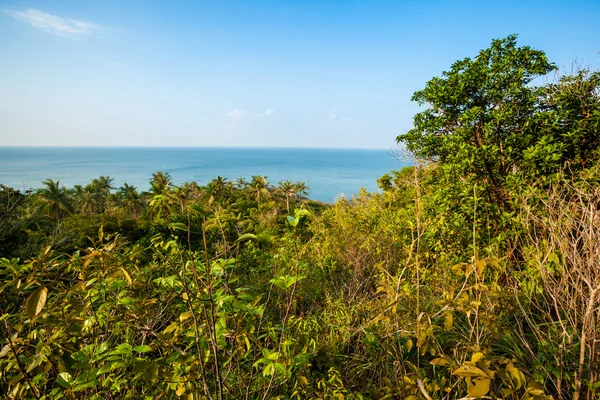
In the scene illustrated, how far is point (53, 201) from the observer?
30016mm

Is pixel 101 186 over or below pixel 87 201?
over

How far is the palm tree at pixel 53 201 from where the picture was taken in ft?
96.4

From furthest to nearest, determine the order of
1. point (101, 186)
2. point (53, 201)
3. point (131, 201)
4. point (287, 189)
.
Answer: point (101, 186)
point (287, 189)
point (131, 201)
point (53, 201)

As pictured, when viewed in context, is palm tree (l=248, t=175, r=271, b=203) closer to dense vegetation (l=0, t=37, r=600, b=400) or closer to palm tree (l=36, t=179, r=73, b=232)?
palm tree (l=36, t=179, r=73, b=232)

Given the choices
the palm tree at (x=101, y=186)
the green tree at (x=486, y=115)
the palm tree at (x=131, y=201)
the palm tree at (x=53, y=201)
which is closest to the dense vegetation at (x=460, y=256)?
the green tree at (x=486, y=115)

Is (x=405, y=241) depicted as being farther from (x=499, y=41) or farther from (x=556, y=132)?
(x=499, y=41)

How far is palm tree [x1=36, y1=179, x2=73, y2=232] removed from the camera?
2938 centimetres

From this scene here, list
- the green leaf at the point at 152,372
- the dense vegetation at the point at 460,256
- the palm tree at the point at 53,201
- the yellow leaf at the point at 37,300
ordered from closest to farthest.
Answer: the yellow leaf at the point at 37,300, the green leaf at the point at 152,372, the dense vegetation at the point at 460,256, the palm tree at the point at 53,201

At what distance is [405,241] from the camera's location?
6.25 metres

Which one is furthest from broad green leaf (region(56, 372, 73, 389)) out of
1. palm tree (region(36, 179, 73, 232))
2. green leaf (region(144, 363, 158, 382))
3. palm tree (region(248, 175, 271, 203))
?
palm tree (region(248, 175, 271, 203))

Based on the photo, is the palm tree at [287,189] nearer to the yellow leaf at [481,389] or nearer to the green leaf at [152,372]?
the green leaf at [152,372]

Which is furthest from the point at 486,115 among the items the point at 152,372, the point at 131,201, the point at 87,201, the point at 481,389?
the point at 87,201

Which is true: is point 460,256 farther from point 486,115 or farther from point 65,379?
point 65,379

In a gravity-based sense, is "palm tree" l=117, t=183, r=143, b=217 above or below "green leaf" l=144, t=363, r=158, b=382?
below
